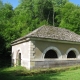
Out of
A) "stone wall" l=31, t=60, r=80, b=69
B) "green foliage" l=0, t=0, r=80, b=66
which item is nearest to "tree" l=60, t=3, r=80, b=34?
"green foliage" l=0, t=0, r=80, b=66

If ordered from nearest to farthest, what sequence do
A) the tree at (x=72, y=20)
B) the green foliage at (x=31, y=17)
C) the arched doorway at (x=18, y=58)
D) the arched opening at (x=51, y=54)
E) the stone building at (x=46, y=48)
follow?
the stone building at (x=46, y=48) < the arched opening at (x=51, y=54) < the arched doorway at (x=18, y=58) < the green foliage at (x=31, y=17) < the tree at (x=72, y=20)

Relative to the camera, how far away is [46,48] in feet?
55.5

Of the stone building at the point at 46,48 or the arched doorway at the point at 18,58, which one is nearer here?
the stone building at the point at 46,48

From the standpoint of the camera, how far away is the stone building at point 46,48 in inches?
636

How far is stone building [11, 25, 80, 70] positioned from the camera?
1616 centimetres

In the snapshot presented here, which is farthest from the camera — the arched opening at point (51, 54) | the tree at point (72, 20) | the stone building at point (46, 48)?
the tree at point (72, 20)

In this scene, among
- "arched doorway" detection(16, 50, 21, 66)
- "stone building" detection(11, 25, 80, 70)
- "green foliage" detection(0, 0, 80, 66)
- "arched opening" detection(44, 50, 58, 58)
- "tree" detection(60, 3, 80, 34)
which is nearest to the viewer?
"stone building" detection(11, 25, 80, 70)

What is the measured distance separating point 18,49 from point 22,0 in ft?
107

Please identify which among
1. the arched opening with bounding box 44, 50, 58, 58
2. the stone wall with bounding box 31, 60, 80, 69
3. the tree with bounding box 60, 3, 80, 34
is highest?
the tree with bounding box 60, 3, 80, 34

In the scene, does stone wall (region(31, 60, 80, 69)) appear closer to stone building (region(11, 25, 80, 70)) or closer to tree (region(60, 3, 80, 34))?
stone building (region(11, 25, 80, 70))

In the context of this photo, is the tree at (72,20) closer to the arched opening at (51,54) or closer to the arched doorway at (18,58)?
the arched opening at (51,54)

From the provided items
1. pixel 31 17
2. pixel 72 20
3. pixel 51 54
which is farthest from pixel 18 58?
pixel 31 17

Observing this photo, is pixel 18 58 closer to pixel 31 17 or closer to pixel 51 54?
pixel 51 54

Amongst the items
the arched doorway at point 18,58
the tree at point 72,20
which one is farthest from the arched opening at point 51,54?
the tree at point 72,20
